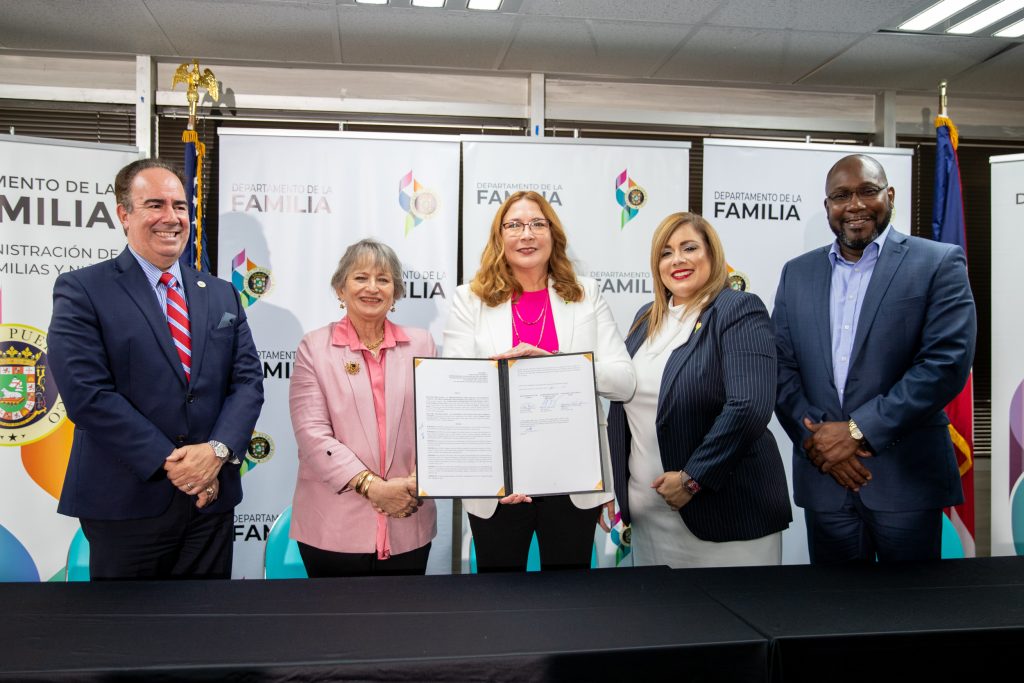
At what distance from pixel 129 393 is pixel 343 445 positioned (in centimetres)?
68

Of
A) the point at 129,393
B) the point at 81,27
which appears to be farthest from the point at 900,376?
the point at 81,27

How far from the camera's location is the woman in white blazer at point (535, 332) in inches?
89.1

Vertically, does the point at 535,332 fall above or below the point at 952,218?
below

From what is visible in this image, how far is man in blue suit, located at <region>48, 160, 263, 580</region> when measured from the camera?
7.18 feet

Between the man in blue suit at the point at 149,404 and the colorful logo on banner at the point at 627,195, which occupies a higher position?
the colorful logo on banner at the point at 627,195

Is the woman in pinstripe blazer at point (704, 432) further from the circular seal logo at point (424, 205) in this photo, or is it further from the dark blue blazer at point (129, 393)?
the circular seal logo at point (424, 205)

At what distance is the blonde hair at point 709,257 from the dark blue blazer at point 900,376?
394 mm

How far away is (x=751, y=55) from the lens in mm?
4480

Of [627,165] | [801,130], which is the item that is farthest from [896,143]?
[627,165]

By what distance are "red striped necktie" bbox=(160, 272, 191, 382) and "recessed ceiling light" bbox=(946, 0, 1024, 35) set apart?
4.18 meters

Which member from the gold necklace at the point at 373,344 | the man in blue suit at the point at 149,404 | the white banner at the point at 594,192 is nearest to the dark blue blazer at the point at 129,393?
the man in blue suit at the point at 149,404

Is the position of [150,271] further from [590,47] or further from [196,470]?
[590,47]

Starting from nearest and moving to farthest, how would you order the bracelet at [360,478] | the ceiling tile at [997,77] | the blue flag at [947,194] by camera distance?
1. the bracelet at [360,478]
2. the blue flag at [947,194]
3. the ceiling tile at [997,77]

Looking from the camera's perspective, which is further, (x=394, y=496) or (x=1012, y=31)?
(x=1012, y=31)
